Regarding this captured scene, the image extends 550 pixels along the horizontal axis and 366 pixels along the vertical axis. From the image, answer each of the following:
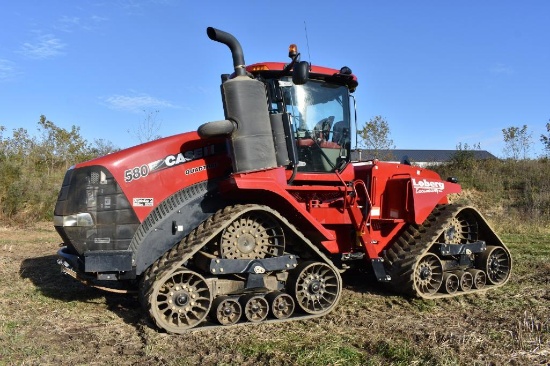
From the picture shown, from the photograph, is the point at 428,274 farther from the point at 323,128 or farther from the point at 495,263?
the point at 323,128

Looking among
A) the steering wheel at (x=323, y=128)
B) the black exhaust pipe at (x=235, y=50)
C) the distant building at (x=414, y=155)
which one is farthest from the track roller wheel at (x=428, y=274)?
the black exhaust pipe at (x=235, y=50)

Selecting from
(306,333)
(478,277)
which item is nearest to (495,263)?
(478,277)

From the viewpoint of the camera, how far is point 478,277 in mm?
7371

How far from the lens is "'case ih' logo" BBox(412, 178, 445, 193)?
7.04 m

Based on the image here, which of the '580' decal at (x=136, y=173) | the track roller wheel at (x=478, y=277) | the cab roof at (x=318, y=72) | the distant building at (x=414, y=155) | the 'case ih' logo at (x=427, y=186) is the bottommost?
the track roller wheel at (x=478, y=277)

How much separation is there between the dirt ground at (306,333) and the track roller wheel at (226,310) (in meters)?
0.21

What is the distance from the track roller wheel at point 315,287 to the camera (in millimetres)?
5820

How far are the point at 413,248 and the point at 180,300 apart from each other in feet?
11.0

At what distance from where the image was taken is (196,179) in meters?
5.78

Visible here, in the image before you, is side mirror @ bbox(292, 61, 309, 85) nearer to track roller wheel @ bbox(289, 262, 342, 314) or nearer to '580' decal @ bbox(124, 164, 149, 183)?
'580' decal @ bbox(124, 164, 149, 183)

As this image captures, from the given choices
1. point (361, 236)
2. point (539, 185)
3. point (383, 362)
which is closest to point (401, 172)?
point (361, 236)

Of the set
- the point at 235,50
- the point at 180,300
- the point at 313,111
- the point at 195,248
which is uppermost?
the point at 235,50

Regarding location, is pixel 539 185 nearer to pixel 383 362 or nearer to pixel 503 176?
pixel 503 176

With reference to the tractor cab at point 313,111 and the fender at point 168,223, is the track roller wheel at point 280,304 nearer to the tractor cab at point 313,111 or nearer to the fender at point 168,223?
the fender at point 168,223
